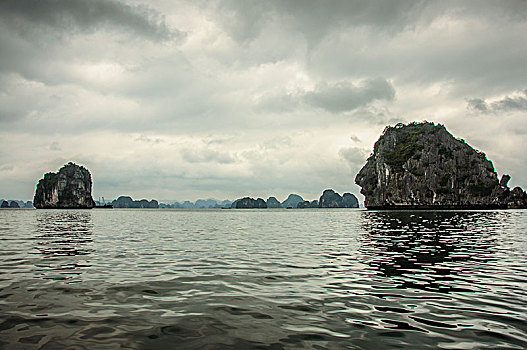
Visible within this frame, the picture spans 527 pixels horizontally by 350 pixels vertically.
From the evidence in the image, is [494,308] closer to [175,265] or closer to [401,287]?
[401,287]

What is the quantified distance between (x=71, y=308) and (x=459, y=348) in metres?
11.7

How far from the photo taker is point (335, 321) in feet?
31.7

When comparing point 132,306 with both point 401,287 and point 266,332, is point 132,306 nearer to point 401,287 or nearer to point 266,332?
point 266,332

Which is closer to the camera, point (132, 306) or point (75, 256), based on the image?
point (132, 306)

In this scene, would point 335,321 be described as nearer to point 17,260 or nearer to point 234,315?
point 234,315

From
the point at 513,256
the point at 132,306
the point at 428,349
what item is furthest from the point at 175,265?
the point at 513,256

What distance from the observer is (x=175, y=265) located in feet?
62.7

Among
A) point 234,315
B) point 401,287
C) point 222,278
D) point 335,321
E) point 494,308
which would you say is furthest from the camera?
point 222,278

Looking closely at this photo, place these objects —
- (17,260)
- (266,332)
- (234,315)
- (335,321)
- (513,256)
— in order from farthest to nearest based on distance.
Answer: (513,256), (17,260), (234,315), (335,321), (266,332)

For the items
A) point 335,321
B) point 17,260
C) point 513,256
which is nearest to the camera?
point 335,321

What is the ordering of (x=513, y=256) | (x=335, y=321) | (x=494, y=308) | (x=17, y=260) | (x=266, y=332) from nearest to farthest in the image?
(x=266, y=332) < (x=335, y=321) < (x=494, y=308) < (x=17, y=260) < (x=513, y=256)

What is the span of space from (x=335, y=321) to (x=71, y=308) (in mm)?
8792

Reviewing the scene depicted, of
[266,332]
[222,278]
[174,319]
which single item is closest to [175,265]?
[222,278]

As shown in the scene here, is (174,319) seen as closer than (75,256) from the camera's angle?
Yes
